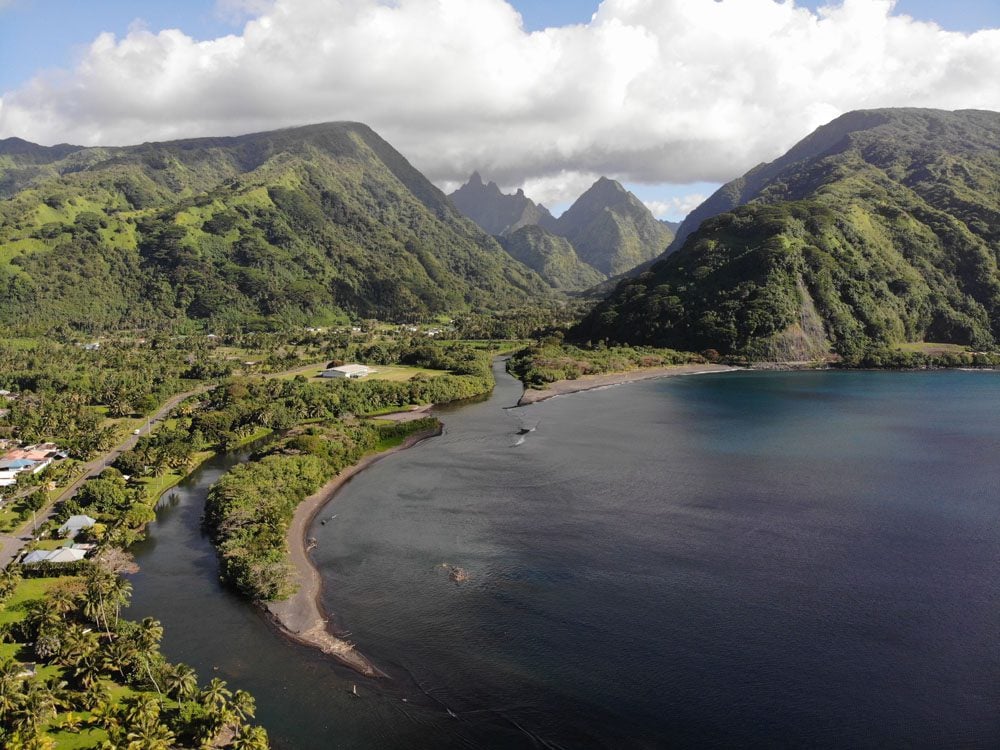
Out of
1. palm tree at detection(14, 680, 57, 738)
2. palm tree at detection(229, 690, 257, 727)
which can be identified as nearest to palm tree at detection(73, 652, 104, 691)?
palm tree at detection(14, 680, 57, 738)

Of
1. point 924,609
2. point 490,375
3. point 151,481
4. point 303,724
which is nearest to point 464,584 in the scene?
point 303,724

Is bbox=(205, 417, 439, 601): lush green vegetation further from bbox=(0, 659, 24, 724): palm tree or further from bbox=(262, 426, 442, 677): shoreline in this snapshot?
bbox=(0, 659, 24, 724): palm tree

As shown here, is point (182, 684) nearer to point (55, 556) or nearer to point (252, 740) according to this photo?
point (252, 740)

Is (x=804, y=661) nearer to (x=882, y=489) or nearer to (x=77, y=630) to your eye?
(x=882, y=489)

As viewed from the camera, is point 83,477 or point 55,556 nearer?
point 55,556

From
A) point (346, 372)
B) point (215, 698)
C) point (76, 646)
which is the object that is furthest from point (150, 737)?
point (346, 372)

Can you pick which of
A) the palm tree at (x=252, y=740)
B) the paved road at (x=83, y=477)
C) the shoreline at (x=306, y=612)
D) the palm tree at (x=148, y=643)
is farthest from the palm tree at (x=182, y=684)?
the paved road at (x=83, y=477)
